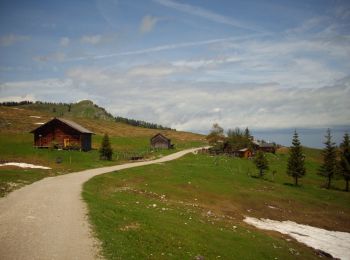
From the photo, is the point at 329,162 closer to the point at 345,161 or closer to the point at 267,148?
the point at 345,161

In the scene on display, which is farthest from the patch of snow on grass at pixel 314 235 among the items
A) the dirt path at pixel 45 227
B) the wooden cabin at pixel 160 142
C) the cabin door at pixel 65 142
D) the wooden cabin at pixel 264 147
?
the wooden cabin at pixel 264 147

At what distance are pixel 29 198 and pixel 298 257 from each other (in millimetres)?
21757

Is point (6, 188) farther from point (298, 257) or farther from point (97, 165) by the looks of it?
point (97, 165)

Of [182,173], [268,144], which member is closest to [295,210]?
[182,173]

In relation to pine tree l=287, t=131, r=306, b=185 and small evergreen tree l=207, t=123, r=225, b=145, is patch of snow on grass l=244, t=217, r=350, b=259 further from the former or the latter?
small evergreen tree l=207, t=123, r=225, b=145

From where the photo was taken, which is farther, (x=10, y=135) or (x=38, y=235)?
(x=10, y=135)

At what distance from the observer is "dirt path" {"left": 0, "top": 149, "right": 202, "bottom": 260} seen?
16.1 m

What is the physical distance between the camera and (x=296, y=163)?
75625 mm

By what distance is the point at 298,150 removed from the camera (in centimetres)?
7812

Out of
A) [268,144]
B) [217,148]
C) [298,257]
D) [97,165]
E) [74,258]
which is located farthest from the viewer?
[268,144]

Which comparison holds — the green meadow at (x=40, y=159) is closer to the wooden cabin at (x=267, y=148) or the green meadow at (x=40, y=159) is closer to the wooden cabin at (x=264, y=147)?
the wooden cabin at (x=264, y=147)

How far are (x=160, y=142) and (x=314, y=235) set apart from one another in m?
92.7

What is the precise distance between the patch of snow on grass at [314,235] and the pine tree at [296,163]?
3537cm

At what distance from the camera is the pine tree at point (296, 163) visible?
244 ft
